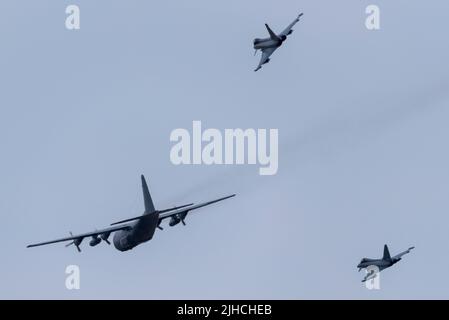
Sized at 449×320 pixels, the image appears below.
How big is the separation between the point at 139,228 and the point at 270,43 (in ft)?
79.3

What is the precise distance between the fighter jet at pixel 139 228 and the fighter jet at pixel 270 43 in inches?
599

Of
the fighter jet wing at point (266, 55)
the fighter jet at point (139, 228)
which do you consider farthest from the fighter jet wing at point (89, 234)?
the fighter jet wing at point (266, 55)

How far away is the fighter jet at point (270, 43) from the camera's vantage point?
16630 cm

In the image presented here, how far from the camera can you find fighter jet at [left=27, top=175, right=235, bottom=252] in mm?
166250

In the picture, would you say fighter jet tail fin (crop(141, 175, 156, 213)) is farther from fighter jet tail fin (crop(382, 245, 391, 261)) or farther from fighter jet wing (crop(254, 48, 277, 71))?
fighter jet tail fin (crop(382, 245, 391, 261))

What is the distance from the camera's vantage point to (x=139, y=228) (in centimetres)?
16800

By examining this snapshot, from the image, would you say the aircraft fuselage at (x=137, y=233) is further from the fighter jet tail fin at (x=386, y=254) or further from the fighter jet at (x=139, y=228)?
the fighter jet tail fin at (x=386, y=254)

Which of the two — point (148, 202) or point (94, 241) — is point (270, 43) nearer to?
point (148, 202)
